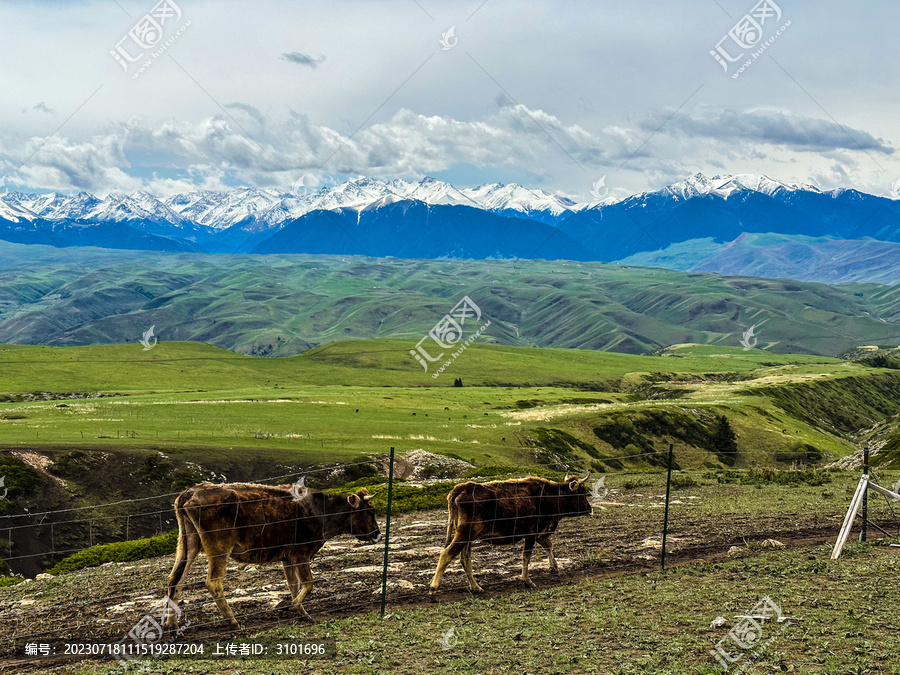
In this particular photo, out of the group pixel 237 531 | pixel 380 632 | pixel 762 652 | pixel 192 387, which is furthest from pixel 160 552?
pixel 192 387

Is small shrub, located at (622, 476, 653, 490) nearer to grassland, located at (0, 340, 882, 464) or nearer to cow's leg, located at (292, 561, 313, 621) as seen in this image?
grassland, located at (0, 340, 882, 464)

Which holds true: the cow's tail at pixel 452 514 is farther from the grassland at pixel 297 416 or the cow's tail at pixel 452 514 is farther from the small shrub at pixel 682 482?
the grassland at pixel 297 416

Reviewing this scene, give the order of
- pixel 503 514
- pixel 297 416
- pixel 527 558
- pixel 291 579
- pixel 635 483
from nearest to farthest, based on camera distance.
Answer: pixel 291 579, pixel 503 514, pixel 527 558, pixel 635 483, pixel 297 416

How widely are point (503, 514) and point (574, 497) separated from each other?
3.04m

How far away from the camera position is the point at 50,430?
66812mm

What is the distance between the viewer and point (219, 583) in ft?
50.8

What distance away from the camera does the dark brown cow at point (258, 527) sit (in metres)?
15.3

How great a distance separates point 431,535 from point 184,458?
116ft

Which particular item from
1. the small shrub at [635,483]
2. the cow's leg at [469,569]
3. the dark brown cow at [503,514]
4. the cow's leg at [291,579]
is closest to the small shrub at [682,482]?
the small shrub at [635,483]

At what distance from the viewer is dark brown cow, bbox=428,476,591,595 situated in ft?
59.4

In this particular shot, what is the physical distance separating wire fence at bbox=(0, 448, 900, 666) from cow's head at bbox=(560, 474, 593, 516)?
2.2 inches

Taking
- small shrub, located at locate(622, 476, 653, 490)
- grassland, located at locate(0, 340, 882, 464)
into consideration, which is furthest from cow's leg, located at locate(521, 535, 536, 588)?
grassland, located at locate(0, 340, 882, 464)

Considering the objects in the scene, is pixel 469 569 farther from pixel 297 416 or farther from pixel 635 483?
pixel 297 416

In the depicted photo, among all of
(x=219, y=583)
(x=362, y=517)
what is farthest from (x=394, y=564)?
(x=219, y=583)
